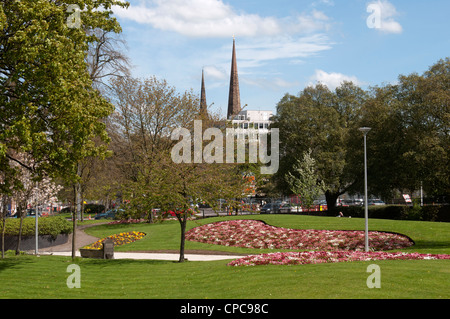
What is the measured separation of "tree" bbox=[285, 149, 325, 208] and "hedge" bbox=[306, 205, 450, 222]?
3.26m

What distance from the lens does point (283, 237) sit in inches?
1145

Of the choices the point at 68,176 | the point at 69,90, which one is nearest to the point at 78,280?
the point at 68,176

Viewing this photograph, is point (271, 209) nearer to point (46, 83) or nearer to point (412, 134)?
point (412, 134)

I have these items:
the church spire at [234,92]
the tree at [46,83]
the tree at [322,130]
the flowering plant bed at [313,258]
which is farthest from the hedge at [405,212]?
the church spire at [234,92]

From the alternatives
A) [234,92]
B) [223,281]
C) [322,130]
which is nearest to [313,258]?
[223,281]

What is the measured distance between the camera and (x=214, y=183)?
20359mm

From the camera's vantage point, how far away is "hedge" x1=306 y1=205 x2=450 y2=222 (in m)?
35.9

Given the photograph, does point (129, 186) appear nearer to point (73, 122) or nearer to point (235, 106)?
point (73, 122)

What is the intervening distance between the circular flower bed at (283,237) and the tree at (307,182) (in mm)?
13695

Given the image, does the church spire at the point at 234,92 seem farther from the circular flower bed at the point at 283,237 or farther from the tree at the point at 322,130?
the circular flower bed at the point at 283,237

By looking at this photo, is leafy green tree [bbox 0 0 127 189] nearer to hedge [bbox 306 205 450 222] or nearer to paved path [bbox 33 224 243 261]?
paved path [bbox 33 224 243 261]

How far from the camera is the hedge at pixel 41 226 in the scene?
1213 inches

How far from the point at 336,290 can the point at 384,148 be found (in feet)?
104

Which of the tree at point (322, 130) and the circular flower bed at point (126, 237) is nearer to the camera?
the circular flower bed at point (126, 237)
